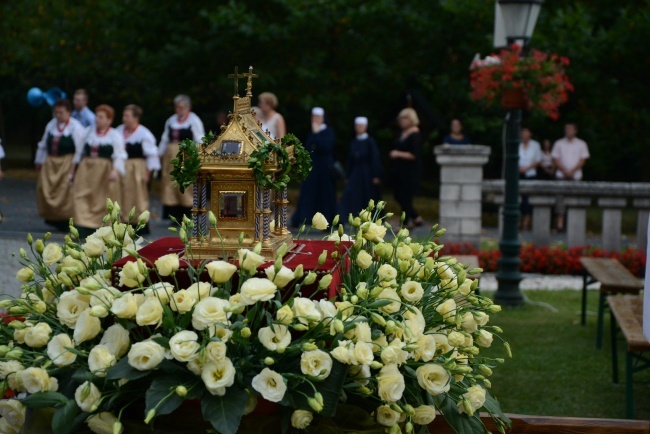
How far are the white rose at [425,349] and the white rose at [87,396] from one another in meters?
0.90

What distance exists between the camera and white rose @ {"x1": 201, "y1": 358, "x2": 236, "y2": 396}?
273 centimetres

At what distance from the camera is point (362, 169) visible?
17375mm

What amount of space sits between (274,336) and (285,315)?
2.9 inches

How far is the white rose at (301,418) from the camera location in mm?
2824

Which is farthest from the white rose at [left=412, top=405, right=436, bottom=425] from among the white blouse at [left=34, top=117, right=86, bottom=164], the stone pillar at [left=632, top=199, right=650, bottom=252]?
the white blouse at [left=34, top=117, right=86, bottom=164]

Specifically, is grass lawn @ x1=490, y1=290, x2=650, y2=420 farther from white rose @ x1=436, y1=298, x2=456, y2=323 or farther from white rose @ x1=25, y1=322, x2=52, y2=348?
white rose @ x1=25, y1=322, x2=52, y2=348

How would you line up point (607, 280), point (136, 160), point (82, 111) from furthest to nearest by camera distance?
1. point (82, 111)
2. point (136, 160)
3. point (607, 280)

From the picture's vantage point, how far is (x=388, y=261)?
332 cm

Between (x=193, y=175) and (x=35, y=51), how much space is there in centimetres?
2737

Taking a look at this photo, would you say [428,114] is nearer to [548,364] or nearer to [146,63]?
[146,63]

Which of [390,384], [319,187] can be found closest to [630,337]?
[390,384]

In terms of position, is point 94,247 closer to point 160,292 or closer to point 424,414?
Result: point 160,292

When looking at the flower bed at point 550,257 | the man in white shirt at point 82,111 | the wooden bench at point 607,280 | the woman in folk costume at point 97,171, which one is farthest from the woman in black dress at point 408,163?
the wooden bench at point 607,280

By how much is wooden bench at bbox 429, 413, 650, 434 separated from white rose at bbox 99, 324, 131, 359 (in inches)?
40.9
